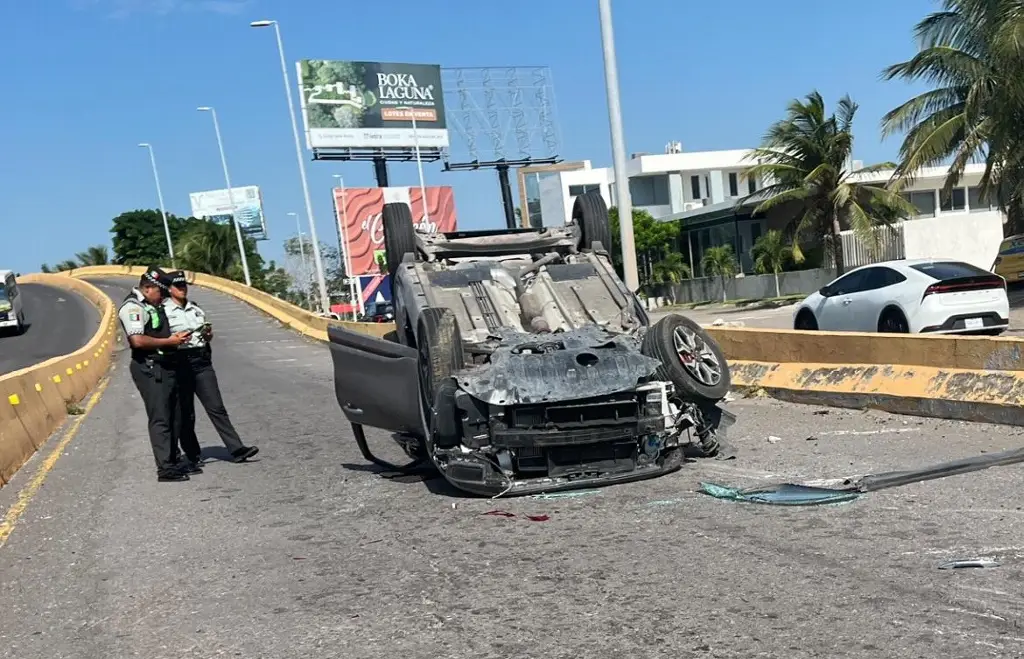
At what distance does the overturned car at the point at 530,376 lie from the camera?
6180 millimetres

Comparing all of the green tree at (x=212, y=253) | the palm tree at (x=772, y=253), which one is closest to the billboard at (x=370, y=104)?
the green tree at (x=212, y=253)

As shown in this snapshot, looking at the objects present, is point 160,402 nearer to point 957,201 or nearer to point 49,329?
point 49,329

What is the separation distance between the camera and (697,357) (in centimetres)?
721

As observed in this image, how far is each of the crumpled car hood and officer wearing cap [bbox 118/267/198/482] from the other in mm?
3051

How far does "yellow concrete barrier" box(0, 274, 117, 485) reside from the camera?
9711 millimetres

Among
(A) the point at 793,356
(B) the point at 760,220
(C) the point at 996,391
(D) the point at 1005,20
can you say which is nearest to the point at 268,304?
(B) the point at 760,220

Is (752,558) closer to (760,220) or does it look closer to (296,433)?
(296,433)

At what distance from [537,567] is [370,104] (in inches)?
2432

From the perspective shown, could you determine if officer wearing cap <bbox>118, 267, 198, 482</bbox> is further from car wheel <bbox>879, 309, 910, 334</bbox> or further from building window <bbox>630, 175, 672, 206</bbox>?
building window <bbox>630, 175, 672, 206</bbox>

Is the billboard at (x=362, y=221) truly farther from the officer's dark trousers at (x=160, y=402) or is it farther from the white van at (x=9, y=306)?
the officer's dark trousers at (x=160, y=402)

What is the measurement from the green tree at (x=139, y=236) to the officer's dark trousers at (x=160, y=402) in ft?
330

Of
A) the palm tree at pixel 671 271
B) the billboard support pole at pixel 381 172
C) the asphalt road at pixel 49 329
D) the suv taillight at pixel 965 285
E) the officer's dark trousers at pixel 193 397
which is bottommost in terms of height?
the palm tree at pixel 671 271

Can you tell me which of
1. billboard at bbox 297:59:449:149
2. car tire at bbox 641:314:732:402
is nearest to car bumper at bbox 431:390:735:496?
car tire at bbox 641:314:732:402

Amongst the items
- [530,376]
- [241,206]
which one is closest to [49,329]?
[530,376]
